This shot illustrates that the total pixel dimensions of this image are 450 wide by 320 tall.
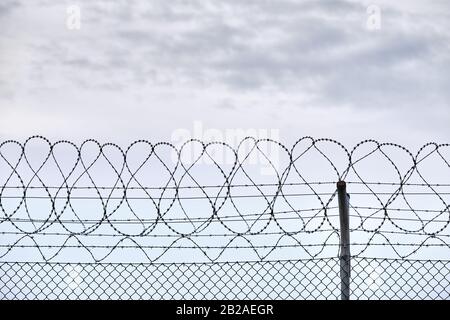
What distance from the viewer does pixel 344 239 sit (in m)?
6.10

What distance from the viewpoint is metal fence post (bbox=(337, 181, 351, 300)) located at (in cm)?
607

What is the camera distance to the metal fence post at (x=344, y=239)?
6.07m

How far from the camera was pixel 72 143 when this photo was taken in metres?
6.07
